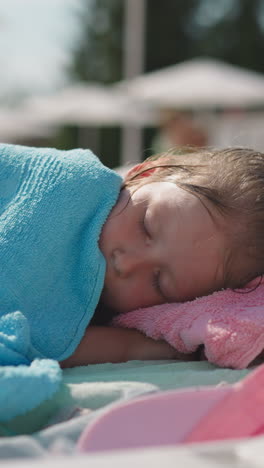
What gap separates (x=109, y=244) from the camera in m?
1.55

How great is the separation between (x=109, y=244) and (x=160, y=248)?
0.11 m

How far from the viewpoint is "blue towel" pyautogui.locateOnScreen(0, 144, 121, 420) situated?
143 centimetres

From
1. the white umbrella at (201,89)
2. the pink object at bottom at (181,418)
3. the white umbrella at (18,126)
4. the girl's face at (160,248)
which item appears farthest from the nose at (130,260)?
the white umbrella at (18,126)

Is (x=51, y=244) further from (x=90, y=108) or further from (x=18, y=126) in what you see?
(x=18, y=126)

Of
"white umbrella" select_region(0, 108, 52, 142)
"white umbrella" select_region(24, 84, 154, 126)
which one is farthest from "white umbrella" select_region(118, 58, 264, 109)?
"white umbrella" select_region(0, 108, 52, 142)

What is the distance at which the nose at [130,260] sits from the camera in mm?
1520

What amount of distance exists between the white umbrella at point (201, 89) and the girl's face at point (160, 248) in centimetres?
781

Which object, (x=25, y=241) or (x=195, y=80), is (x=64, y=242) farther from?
(x=195, y=80)

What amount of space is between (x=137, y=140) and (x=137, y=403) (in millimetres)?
11018

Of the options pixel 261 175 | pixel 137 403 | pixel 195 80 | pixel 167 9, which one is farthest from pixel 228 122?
pixel 167 9

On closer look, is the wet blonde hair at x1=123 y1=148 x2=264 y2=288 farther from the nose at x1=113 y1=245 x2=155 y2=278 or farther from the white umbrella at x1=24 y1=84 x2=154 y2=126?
the white umbrella at x1=24 y1=84 x2=154 y2=126

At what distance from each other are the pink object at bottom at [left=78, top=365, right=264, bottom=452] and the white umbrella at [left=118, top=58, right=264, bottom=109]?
8.39 meters

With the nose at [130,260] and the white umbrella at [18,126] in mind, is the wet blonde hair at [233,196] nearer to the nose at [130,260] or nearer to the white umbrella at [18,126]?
the nose at [130,260]

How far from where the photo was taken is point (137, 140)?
38.9 feet
